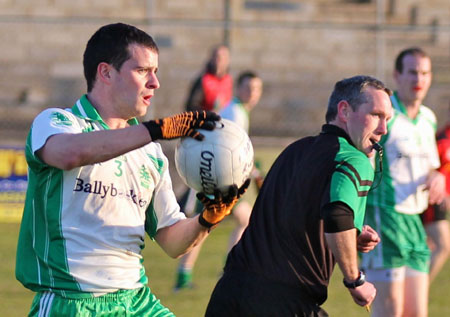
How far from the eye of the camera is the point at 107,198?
12.6ft

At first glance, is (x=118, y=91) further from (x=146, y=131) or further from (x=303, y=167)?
(x=303, y=167)

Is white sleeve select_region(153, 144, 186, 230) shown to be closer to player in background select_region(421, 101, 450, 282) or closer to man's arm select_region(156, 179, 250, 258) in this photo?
man's arm select_region(156, 179, 250, 258)

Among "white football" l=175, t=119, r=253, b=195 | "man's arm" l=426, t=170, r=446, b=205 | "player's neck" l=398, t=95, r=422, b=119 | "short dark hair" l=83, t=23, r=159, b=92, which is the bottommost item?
"man's arm" l=426, t=170, r=446, b=205

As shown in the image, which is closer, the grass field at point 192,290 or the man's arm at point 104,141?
the man's arm at point 104,141

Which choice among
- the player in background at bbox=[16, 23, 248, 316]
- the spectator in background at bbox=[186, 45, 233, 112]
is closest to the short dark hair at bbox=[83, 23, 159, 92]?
the player in background at bbox=[16, 23, 248, 316]

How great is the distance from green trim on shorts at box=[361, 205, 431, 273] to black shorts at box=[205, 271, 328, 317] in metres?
1.88

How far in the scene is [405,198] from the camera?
624 centimetres

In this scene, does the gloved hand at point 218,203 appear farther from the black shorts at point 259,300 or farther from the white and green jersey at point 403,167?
the white and green jersey at point 403,167

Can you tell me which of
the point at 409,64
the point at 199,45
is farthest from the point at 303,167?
the point at 199,45

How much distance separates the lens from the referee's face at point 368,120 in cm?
439

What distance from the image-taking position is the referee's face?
4.39 meters

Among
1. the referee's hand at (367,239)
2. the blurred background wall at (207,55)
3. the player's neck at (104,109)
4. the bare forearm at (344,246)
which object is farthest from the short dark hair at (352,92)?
the blurred background wall at (207,55)

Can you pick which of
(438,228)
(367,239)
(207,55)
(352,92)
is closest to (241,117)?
(438,228)

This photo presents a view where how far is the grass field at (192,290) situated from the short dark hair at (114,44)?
4160 millimetres
